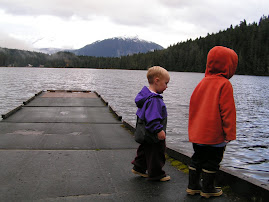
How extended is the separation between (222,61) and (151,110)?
1168 mm

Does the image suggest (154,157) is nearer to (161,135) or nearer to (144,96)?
(161,135)

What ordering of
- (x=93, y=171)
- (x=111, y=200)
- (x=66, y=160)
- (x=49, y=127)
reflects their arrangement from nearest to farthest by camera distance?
(x=111, y=200)
(x=93, y=171)
(x=66, y=160)
(x=49, y=127)

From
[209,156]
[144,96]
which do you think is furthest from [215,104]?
[144,96]

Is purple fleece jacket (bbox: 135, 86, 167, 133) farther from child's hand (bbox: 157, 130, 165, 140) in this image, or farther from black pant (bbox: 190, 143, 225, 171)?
black pant (bbox: 190, 143, 225, 171)

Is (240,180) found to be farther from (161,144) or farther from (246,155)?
(246,155)

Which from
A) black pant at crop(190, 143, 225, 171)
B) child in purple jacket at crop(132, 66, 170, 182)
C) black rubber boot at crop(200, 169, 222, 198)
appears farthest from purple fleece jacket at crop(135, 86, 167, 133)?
black rubber boot at crop(200, 169, 222, 198)

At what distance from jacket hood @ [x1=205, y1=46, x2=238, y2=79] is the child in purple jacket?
679 mm

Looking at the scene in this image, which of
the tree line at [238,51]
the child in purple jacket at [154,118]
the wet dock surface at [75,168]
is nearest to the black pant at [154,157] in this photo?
the child in purple jacket at [154,118]

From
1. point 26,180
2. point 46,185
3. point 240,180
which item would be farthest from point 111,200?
point 240,180

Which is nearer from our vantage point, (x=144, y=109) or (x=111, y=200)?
(x=111, y=200)

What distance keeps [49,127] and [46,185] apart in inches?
217

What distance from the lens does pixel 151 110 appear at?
410 cm

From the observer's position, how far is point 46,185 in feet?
14.1

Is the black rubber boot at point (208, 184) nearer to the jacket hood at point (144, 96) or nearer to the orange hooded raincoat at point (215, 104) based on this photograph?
the orange hooded raincoat at point (215, 104)
